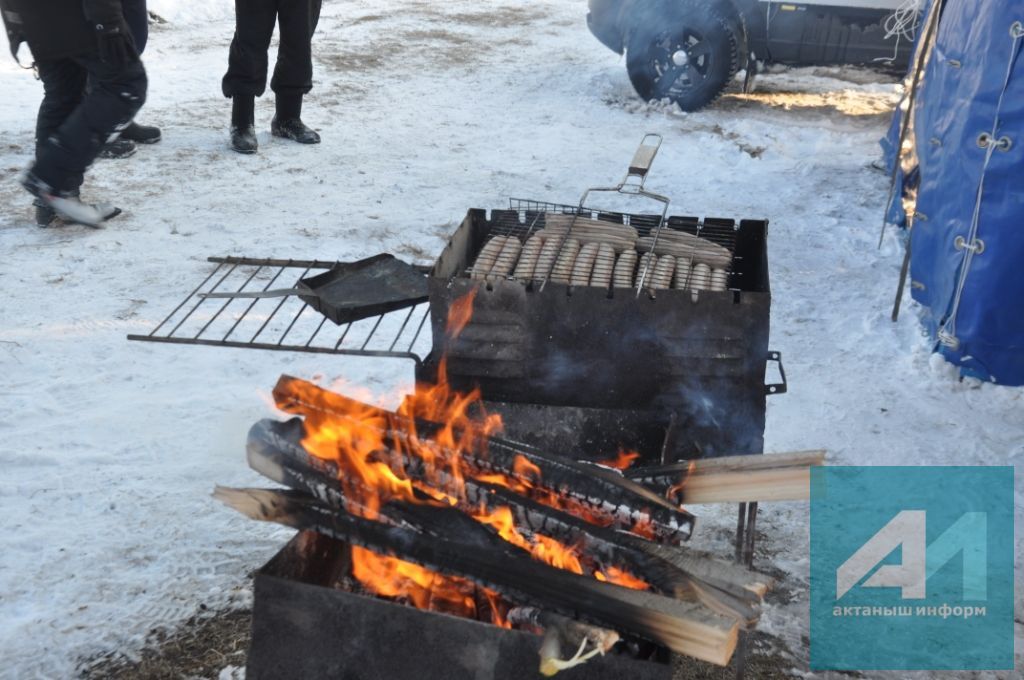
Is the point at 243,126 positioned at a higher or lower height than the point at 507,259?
lower

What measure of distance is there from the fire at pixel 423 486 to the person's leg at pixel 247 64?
5.40 m

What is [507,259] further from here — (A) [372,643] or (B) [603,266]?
(A) [372,643]

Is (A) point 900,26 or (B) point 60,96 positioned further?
(A) point 900,26

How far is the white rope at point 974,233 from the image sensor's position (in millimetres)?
4332

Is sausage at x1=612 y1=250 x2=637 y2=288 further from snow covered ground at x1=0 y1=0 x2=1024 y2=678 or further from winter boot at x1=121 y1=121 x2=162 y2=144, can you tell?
winter boot at x1=121 y1=121 x2=162 y2=144

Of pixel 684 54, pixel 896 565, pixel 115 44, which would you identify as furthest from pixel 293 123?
pixel 896 565

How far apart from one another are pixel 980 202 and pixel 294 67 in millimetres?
5410

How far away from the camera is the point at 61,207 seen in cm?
598

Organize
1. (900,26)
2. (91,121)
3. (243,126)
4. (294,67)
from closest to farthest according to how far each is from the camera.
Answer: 1. (91,121)
2. (294,67)
3. (243,126)
4. (900,26)

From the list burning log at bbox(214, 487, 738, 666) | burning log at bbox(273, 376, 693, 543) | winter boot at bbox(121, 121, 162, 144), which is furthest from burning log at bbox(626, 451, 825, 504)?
winter boot at bbox(121, 121, 162, 144)

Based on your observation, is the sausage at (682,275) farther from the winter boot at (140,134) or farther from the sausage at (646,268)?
the winter boot at (140,134)

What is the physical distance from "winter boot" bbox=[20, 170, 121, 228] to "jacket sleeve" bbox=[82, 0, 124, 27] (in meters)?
1.20

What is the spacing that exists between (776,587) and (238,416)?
2491mm

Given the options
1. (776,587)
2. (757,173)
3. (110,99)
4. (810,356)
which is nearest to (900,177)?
(757,173)
